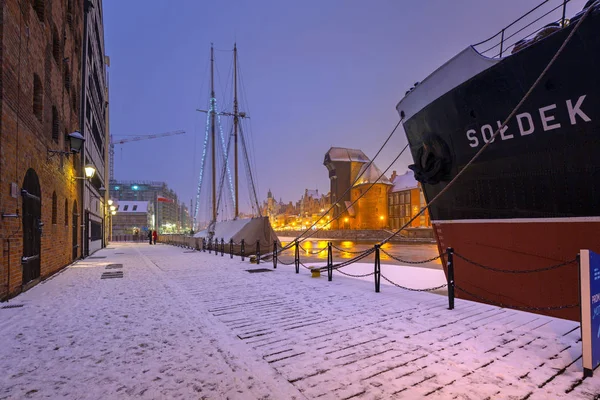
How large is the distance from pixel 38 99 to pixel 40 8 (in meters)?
2.57

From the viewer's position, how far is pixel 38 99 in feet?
28.8

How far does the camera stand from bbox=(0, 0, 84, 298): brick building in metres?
6.39

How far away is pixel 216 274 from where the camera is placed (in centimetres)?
1084

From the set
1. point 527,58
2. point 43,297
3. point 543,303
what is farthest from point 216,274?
point 527,58

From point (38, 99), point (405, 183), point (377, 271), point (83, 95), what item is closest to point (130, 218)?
point (405, 183)

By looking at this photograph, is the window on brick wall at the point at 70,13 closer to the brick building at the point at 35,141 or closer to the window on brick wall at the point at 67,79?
the brick building at the point at 35,141

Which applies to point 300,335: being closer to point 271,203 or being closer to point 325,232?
point 325,232

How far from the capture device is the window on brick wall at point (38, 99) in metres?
8.61

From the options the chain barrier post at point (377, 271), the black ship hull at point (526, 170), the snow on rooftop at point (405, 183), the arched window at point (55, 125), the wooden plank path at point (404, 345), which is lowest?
the wooden plank path at point (404, 345)

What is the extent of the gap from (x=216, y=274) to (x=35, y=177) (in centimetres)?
566

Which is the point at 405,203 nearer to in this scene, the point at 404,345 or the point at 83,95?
the point at 83,95

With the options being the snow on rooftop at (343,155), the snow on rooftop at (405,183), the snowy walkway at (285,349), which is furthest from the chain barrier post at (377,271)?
the snow on rooftop at (343,155)

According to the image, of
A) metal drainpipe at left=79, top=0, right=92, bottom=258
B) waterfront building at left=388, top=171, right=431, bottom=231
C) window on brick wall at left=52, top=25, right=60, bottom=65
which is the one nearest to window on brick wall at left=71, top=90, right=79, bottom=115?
metal drainpipe at left=79, top=0, right=92, bottom=258

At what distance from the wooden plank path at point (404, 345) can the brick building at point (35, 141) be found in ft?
13.9
